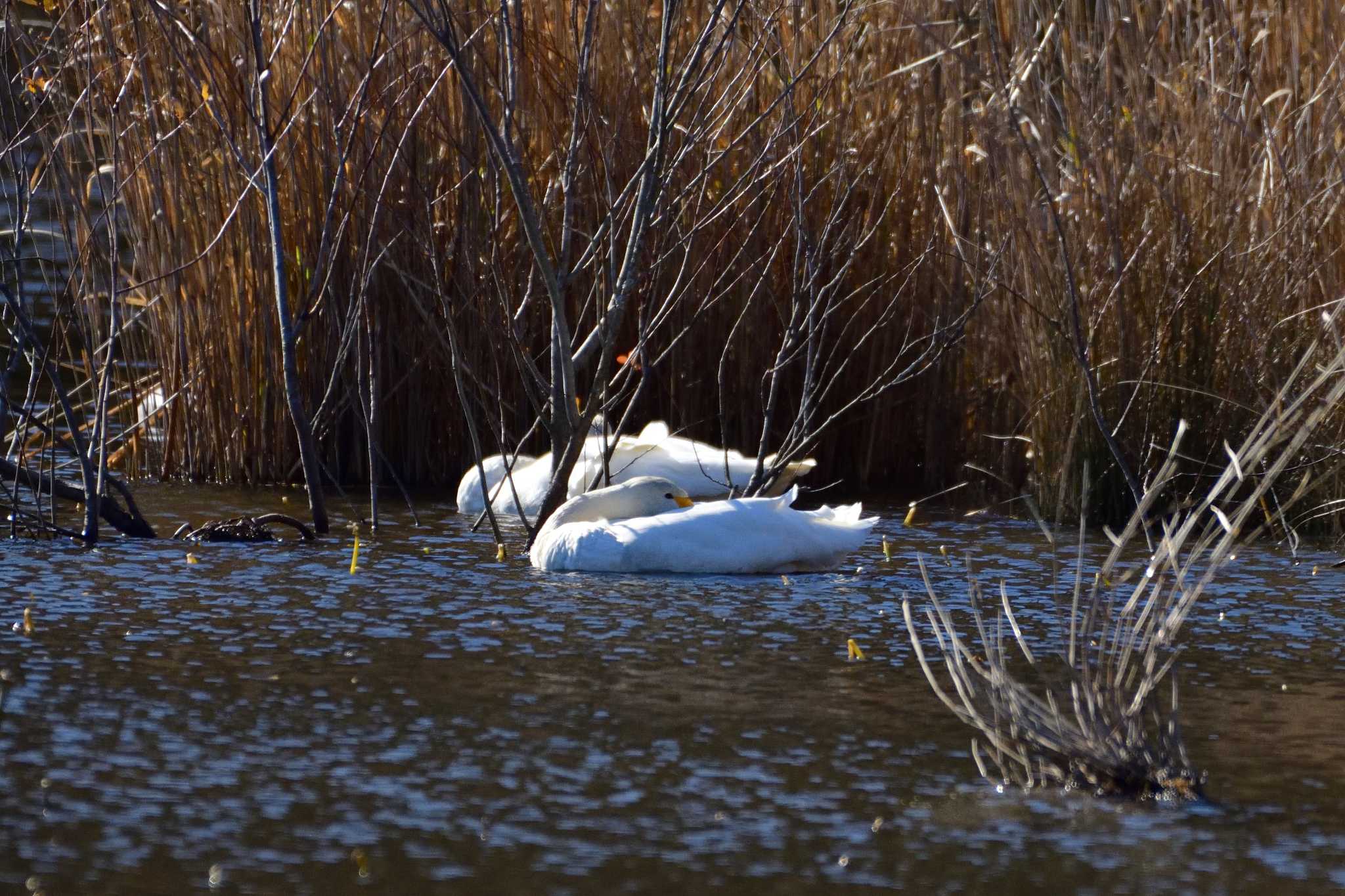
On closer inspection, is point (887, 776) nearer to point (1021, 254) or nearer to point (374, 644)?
point (374, 644)

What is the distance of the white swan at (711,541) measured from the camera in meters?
6.17

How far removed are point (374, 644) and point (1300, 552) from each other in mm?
3334

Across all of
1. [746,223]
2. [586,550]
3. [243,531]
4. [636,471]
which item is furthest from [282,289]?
[746,223]

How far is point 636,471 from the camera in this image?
7.73m

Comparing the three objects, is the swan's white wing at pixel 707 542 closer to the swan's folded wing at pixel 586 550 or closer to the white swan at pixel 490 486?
the swan's folded wing at pixel 586 550

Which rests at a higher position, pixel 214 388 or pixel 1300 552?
pixel 214 388

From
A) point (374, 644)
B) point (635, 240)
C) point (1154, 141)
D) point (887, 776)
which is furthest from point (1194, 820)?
point (1154, 141)

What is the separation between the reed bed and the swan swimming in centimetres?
34

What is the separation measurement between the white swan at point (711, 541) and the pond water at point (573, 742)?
0.09m

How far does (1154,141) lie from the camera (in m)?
7.29

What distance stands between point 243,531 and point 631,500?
1.35m

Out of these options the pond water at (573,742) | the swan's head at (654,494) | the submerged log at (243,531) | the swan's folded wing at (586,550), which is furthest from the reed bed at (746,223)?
the pond water at (573,742)

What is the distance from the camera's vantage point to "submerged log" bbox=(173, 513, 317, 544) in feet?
21.9

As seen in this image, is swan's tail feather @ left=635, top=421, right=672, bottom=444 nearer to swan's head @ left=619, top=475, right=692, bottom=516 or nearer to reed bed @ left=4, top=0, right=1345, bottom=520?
reed bed @ left=4, top=0, right=1345, bottom=520
